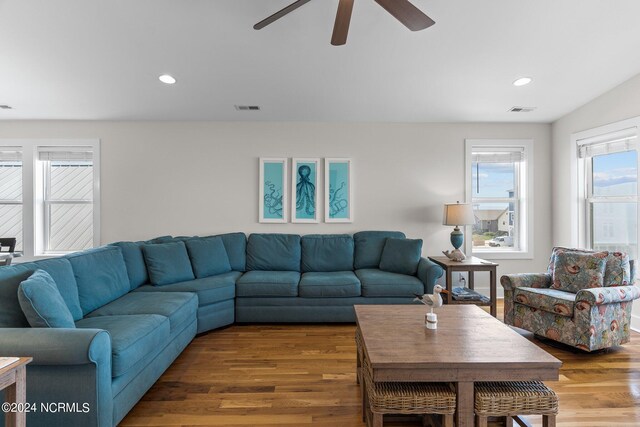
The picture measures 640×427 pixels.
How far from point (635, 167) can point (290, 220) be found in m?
3.96

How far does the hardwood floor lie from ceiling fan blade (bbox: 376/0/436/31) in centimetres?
246

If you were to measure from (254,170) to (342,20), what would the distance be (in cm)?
261

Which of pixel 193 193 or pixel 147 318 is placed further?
pixel 193 193

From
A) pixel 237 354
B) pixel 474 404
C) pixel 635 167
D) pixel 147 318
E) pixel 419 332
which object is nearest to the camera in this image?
pixel 474 404

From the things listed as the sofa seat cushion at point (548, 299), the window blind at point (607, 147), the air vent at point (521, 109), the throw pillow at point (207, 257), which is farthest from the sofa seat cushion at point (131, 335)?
the window blind at point (607, 147)

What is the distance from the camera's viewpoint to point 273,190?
431 centimetres

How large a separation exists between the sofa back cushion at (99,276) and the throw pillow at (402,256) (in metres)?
2.76

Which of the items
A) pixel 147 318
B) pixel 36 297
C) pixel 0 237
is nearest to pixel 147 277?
pixel 147 318

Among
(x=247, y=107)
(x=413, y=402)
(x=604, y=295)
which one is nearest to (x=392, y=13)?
(x=413, y=402)

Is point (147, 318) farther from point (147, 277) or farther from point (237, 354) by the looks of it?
point (147, 277)

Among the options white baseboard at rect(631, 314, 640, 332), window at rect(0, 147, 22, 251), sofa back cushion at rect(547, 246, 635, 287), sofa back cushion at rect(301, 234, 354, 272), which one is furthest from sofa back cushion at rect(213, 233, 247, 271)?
white baseboard at rect(631, 314, 640, 332)

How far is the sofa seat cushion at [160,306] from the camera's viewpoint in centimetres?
241

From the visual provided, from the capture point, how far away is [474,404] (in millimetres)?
1501

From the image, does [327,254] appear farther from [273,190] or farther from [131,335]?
[131,335]
